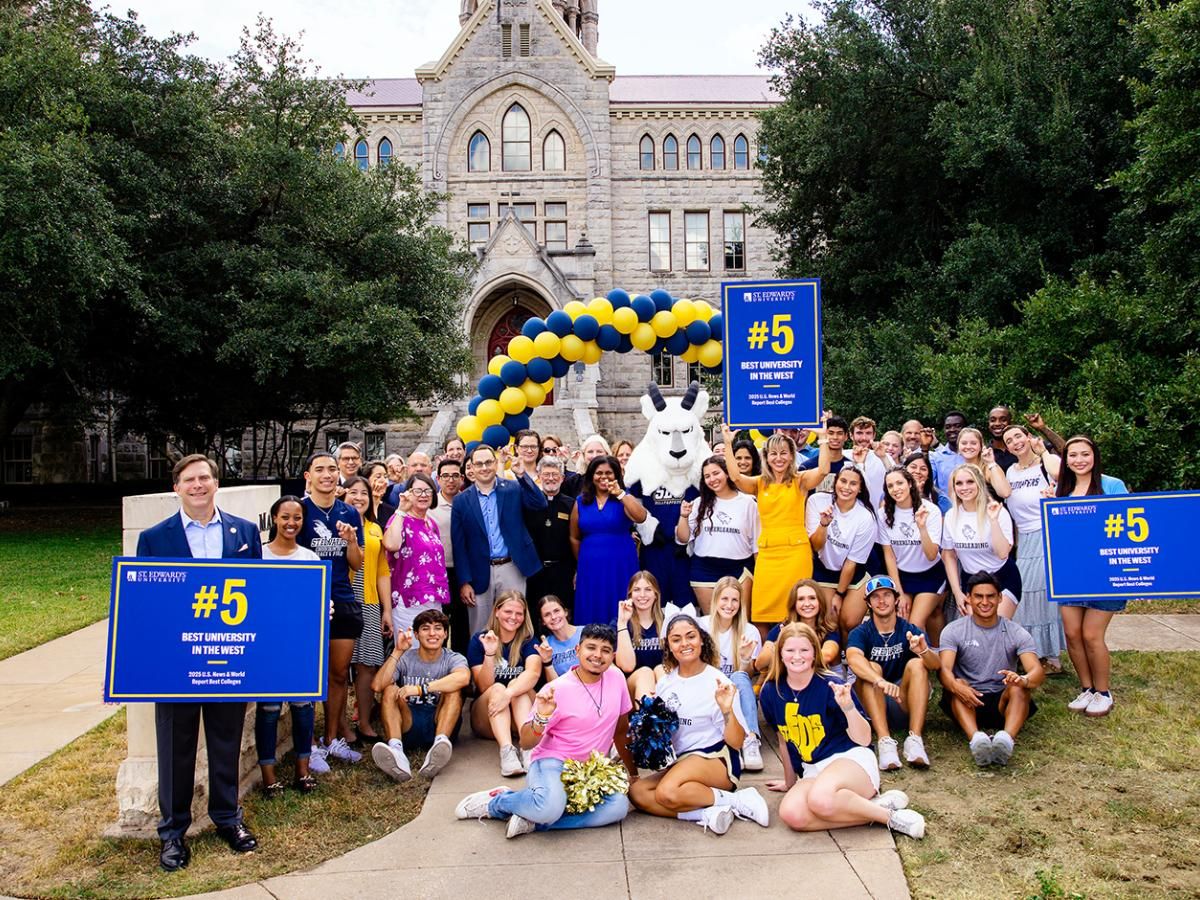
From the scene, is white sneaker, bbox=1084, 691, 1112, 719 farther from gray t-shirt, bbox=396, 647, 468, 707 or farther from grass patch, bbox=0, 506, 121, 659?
grass patch, bbox=0, 506, 121, 659

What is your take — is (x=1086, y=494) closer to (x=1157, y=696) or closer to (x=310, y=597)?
(x=1157, y=696)

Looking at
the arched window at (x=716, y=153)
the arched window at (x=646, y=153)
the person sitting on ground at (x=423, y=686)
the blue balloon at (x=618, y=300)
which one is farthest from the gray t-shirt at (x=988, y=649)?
the arched window at (x=716, y=153)

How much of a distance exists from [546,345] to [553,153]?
25.8 m

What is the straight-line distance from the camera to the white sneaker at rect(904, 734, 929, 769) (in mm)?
5766

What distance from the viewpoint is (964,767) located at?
5.84 meters

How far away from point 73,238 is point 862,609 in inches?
606

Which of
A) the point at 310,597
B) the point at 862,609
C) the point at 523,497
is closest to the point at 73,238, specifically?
the point at 523,497

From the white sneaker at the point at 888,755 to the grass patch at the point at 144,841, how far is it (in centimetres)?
292

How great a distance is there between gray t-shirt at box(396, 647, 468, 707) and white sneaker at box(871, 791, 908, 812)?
9.18 ft

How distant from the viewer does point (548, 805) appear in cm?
489

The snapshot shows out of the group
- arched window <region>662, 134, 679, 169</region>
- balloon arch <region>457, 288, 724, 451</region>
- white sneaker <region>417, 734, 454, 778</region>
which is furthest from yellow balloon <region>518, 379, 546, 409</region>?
arched window <region>662, 134, 679, 169</region>

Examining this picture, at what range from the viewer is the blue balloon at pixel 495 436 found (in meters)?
9.38

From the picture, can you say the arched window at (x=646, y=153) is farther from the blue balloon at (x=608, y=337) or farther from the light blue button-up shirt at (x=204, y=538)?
the light blue button-up shirt at (x=204, y=538)

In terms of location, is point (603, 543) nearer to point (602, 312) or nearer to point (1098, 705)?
point (602, 312)
